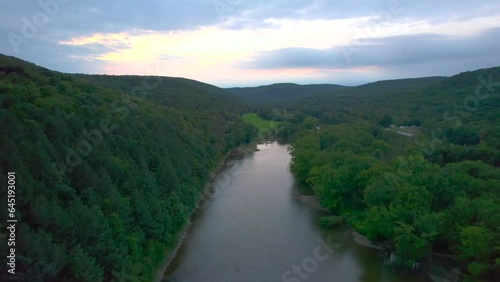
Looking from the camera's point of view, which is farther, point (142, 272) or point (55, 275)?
point (142, 272)

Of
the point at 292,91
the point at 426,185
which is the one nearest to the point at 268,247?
the point at 426,185

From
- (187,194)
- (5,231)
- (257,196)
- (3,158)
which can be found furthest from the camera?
(257,196)

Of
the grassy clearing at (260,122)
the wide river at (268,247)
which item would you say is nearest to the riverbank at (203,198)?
the wide river at (268,247)

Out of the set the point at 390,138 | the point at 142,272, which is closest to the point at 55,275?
the point at 142,272

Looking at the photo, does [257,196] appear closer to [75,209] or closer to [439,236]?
[439,236]

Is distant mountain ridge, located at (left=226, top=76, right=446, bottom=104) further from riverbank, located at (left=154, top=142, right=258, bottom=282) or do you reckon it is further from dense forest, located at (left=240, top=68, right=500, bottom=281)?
dense forest, located at (left=240, top=68, right=500, bottom=281)

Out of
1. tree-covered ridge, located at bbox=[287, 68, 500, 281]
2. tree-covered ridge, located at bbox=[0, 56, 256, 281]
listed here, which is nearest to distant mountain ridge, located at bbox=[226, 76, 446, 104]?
tree-covered ridge, located at bbox=[287, 68, 500, 281]
